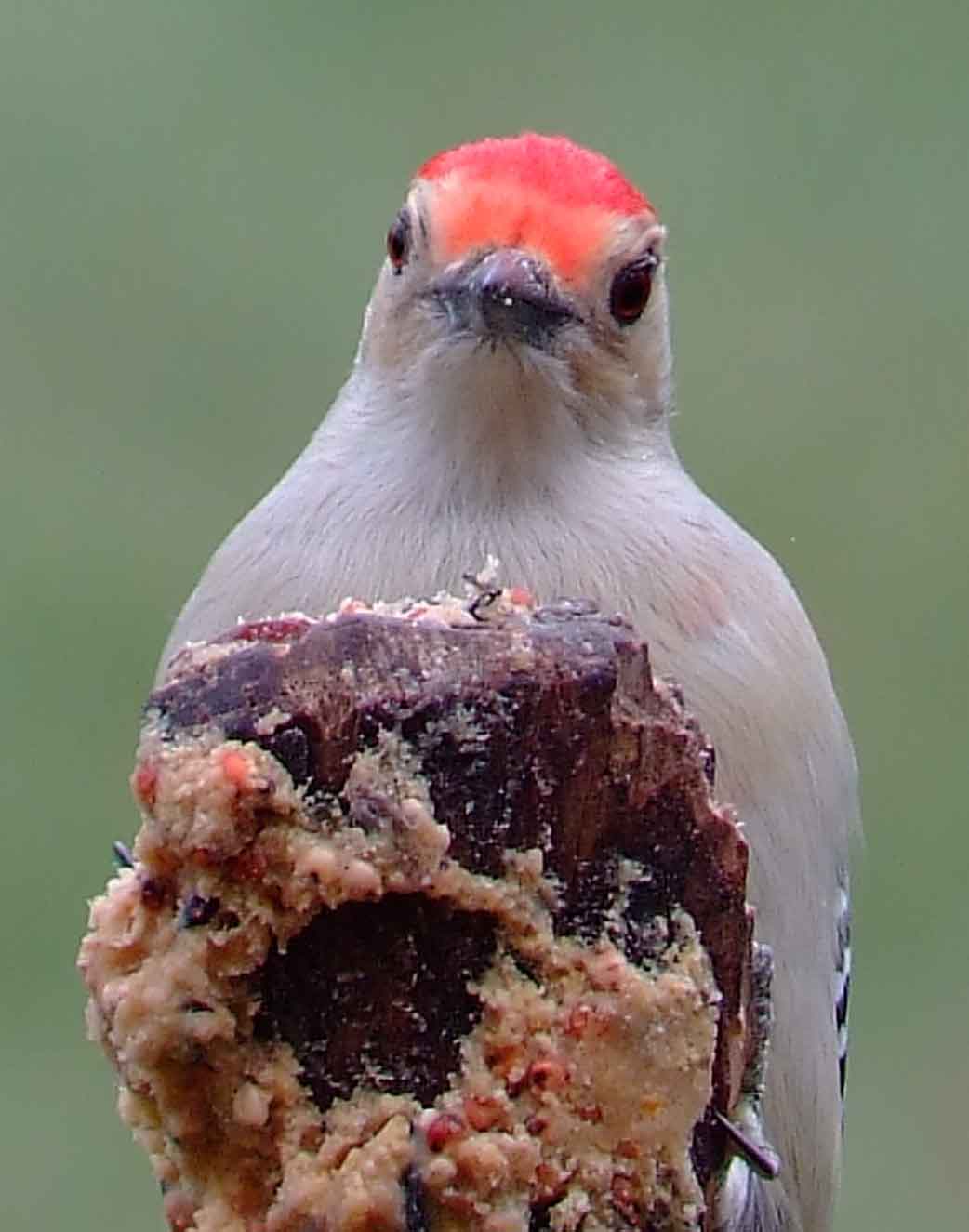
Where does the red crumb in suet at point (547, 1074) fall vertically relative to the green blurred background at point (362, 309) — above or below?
below

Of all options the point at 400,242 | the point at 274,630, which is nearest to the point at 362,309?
the point at 400,242

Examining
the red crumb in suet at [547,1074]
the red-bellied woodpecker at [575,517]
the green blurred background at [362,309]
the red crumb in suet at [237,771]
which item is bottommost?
the red crumb in suet at [547,1074]

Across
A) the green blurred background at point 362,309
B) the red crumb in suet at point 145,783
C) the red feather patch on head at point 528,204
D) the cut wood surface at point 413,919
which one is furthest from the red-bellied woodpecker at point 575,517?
the green blurred background at point 362,309

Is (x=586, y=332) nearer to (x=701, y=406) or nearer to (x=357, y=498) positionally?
(x=357, y=498)

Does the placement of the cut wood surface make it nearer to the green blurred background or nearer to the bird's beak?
the bird's beak

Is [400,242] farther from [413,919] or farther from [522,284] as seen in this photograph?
[413,919]

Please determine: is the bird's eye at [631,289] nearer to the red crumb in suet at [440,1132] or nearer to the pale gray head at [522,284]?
the pale gray head at [522,284]

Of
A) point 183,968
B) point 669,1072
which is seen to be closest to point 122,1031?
point 183,968
